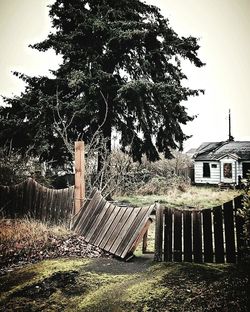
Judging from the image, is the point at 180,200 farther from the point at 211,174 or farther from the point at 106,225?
the point at 211,174

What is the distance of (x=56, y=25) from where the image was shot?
51.2 ft

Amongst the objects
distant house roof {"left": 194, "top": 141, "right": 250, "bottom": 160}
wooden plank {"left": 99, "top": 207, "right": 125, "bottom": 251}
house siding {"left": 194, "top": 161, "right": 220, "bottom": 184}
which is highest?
distant house roof {"left": 194, "top": 141, "right": 250, "bottom": 160}

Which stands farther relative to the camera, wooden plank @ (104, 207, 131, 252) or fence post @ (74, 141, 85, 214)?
fence post @ (74, 141, 85, 214)

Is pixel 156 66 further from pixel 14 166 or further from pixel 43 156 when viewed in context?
pixel 14 166

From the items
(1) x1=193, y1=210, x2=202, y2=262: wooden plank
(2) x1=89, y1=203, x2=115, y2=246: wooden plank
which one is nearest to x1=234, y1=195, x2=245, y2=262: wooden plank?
(1) x1=193, y1=210, x2=202, y2=262: wooden plank

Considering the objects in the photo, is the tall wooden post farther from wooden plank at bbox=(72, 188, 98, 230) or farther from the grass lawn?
the grass lawn

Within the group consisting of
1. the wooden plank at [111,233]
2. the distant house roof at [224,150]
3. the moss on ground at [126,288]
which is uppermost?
the distant house roof at [224,150]

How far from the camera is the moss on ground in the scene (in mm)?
3412

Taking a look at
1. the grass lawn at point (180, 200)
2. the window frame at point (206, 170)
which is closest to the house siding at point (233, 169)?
the window frame at point (206, 170)

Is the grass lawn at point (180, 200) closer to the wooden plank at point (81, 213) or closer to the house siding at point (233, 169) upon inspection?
the wooden plank at point (81, 213)

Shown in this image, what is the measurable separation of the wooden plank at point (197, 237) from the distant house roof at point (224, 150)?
2451cm

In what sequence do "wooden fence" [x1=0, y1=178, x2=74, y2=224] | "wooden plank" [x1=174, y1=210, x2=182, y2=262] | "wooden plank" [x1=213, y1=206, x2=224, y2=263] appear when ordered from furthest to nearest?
"wooden fence" [x1=0, y1=178, x2=74, y2=224] → "wooden plank" [x1=174, y1=210, x2=182, y2=262] → "wooden plank" [x1=213, y1=206, x2=224, y2=263]

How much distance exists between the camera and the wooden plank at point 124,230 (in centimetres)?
568

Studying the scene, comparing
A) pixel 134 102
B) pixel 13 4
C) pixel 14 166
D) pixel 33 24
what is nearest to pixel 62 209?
pixel 14 166
